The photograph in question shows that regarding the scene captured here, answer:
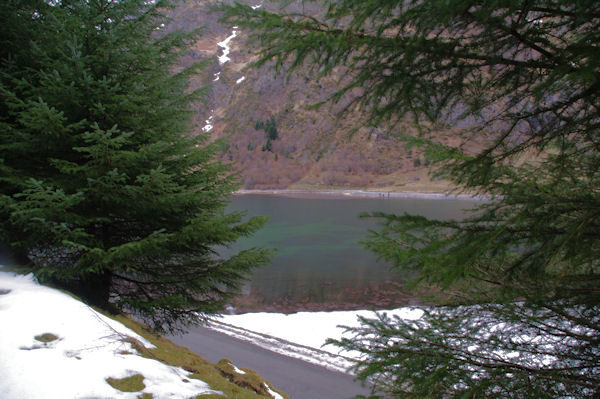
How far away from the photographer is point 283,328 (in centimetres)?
1142

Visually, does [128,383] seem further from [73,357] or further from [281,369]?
[281,369]

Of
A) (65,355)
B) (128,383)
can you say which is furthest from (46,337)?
(128,383)

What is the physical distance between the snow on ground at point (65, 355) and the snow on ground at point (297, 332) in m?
6.48

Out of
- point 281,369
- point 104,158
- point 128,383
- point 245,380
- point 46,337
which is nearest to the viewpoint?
point 128,383

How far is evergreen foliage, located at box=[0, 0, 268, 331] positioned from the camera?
428 centimetres

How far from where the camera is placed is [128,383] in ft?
9.30

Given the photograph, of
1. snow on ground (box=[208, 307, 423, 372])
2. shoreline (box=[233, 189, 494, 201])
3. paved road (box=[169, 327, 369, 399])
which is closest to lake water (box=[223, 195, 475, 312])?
snow on ground (box=[208, 307, 423, 372])

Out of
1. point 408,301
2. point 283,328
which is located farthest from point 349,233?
point 283,328

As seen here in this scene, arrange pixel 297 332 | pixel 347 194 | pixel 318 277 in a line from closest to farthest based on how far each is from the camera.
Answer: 1. pixel 297 332
2. pixel 318 277
3. pixel 347 194

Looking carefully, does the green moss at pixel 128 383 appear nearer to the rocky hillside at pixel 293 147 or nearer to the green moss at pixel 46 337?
the green moss at pixel 46 337

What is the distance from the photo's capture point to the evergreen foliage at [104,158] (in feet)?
14.0

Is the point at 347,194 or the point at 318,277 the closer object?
the point at 318,277

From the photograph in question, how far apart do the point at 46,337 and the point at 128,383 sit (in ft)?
2.97

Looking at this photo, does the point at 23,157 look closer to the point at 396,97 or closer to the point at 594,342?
the point at 396,97
